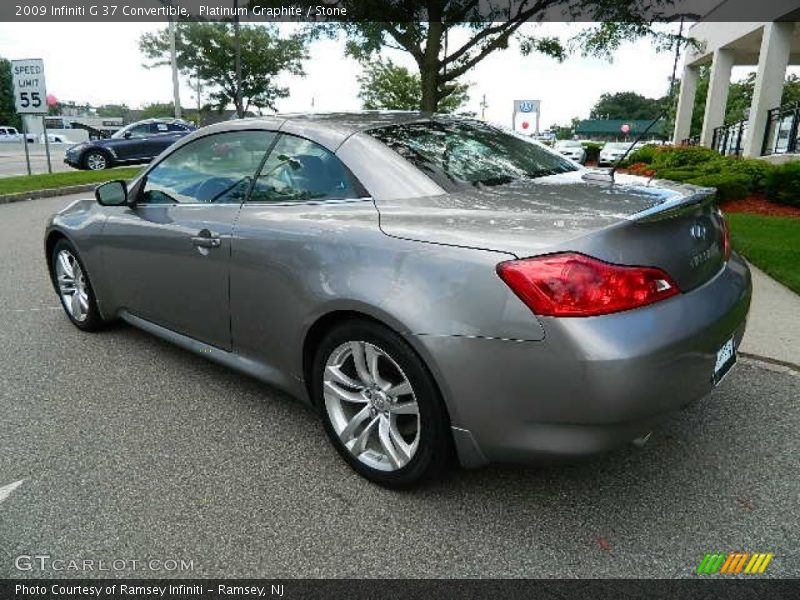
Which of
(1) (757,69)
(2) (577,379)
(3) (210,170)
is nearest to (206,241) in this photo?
(3) (210,170)

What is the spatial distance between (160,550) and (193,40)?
1582 inches

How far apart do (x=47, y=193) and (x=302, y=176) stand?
12929mm

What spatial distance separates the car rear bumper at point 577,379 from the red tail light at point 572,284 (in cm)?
4

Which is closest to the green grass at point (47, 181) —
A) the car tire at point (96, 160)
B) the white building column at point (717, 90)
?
the car tire at point (96, 160)

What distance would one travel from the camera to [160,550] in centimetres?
222

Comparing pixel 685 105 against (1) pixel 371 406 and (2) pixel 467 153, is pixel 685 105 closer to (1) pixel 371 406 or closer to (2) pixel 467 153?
(2) pixel 467 153

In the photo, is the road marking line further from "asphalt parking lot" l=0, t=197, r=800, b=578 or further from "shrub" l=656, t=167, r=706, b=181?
"shrub" l=656, t=167, r=706, b=181

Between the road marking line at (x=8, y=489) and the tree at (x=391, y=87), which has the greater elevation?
the tree at (x=391, y=87)

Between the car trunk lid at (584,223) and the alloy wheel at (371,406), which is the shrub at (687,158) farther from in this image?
the alloy wheel at (371,406)

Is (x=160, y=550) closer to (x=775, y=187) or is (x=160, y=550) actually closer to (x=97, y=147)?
(x=775, y=187)

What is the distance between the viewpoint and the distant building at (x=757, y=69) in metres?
15.2

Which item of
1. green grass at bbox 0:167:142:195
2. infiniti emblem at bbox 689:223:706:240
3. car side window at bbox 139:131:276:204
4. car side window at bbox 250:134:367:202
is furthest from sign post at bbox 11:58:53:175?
infiniti emblem at bbox 689:223:706:240

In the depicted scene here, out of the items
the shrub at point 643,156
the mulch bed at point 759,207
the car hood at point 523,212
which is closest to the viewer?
the car hood at point 523,212

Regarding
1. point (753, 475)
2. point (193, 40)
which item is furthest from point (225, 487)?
point (193, 40)
